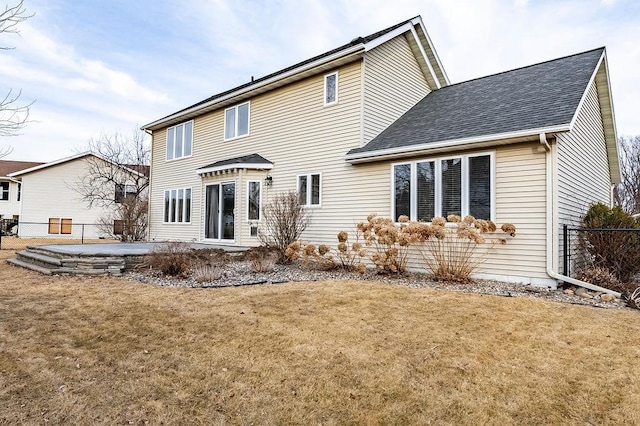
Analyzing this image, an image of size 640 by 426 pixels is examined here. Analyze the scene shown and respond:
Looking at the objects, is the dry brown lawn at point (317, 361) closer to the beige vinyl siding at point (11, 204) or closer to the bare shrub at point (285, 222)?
the bare shrub at point (285, 222)

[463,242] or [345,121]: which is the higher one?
[345,121]

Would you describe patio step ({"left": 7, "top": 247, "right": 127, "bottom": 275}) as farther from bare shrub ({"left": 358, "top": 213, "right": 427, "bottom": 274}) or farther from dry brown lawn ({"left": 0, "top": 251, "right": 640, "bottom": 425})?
bare shrub ({"left": 358, "top": 213, "right": 427, "bottom": 274})

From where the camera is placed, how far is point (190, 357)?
3.89 m

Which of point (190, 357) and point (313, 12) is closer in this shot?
point (190, 357)

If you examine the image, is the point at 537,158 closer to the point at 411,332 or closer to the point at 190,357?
the point at 411,332

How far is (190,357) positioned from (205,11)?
13226mm

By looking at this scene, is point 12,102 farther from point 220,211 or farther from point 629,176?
point 629,176

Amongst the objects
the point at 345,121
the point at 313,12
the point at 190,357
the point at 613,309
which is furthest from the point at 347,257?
the point at 313,12

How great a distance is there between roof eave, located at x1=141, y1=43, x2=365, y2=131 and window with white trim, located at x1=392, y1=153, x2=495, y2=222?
3.25m

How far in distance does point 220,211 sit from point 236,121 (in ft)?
10.8

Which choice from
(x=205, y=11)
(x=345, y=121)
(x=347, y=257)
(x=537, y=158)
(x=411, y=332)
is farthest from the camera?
(x=205, y=11)

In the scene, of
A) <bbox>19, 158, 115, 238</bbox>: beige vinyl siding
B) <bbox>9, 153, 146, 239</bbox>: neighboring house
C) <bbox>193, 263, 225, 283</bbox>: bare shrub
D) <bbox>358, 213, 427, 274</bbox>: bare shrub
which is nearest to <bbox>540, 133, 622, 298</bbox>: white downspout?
<bbox>358, 213, 427, 274</bbox>: bare shrub

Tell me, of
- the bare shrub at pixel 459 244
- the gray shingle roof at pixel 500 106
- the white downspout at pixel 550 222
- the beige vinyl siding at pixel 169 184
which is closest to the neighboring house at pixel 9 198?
the beige vinyl siding at pixel 169 184

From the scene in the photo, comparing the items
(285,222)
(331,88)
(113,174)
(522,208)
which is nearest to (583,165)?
(522,208)
